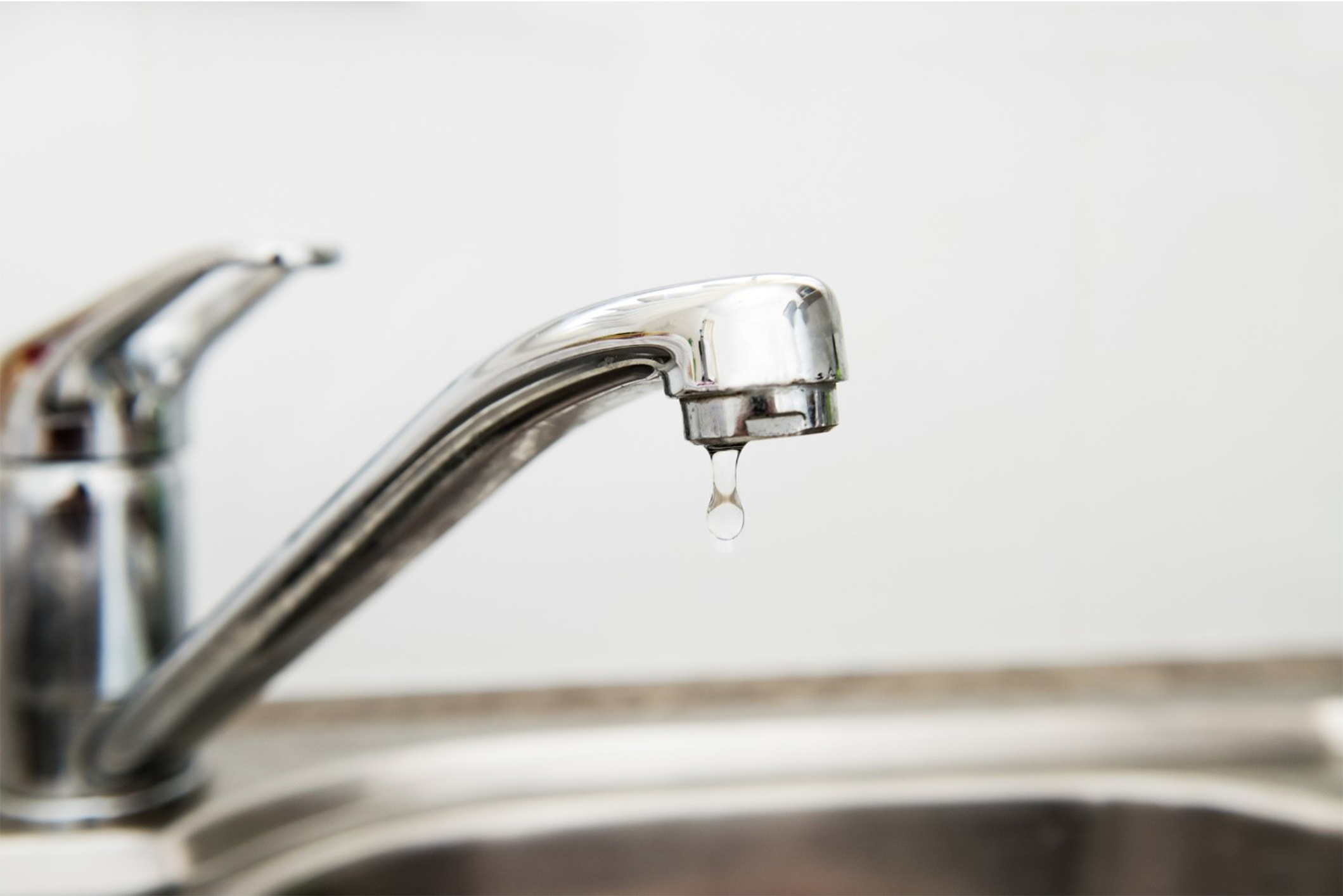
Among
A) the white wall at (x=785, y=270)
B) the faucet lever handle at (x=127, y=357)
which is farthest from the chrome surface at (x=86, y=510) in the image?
the white wall at (x=785, y=270)

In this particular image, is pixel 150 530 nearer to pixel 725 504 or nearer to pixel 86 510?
pixel 86 510

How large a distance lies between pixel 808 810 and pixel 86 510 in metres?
0.34

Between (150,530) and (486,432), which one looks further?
(150,530)

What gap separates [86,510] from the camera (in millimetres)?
420

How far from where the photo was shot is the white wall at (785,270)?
0.55m

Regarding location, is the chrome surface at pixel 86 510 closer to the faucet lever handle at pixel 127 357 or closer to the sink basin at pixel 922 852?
the faucet lever handle at pixel 127 357

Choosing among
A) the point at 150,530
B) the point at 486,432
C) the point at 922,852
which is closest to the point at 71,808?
the point at 150,530

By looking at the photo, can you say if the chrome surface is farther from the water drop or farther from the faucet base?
the water drop

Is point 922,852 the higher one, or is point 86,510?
point 86,510

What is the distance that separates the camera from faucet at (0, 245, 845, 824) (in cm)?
35

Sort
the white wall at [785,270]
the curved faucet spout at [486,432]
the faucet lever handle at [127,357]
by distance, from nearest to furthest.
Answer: the curved faucet spout at [486,432] → the faucet lever handle at [127,357] → the white wall at [785,270]

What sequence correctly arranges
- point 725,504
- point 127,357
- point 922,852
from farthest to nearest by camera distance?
1. point 922,852
2. point 127,357
3. point 725,504

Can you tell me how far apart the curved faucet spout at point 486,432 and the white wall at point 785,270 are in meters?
0.16

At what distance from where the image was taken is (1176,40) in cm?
60
